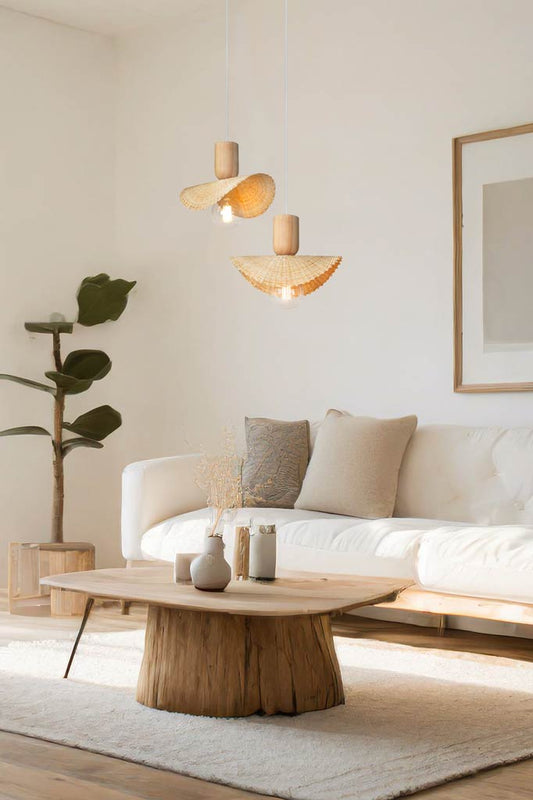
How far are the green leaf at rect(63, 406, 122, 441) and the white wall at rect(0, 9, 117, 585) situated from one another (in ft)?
1.65

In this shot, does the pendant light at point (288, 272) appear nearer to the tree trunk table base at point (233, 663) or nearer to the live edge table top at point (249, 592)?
the live edge table top at point (249, 592)

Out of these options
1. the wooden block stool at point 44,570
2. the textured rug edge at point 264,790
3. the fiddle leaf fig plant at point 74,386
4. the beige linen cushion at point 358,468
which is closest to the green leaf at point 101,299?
the fiddle leaf fig plant at point 74,386

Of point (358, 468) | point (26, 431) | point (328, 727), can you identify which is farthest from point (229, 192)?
point (26, 431)

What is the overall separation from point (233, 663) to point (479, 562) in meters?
1.18

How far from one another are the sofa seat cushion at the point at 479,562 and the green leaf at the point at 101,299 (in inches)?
96.8

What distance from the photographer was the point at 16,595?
5.21m

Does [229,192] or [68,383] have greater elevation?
[229,192]

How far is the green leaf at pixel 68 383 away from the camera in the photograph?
541 cm

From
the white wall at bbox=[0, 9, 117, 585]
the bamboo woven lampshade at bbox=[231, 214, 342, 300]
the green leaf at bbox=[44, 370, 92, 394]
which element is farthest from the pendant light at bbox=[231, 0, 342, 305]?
the white wall at bbox=[0, 9, 117, 585]

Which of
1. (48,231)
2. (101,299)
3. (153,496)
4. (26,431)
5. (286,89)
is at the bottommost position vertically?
(153,496)

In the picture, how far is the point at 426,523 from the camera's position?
14.3 feet

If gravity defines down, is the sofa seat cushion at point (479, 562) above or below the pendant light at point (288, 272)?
below

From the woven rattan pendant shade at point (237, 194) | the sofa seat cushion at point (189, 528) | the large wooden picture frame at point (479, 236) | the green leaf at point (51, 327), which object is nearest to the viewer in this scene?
the woven rattan pendant shade at point (237, 194)

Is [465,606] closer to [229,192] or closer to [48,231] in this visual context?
[229,192]
